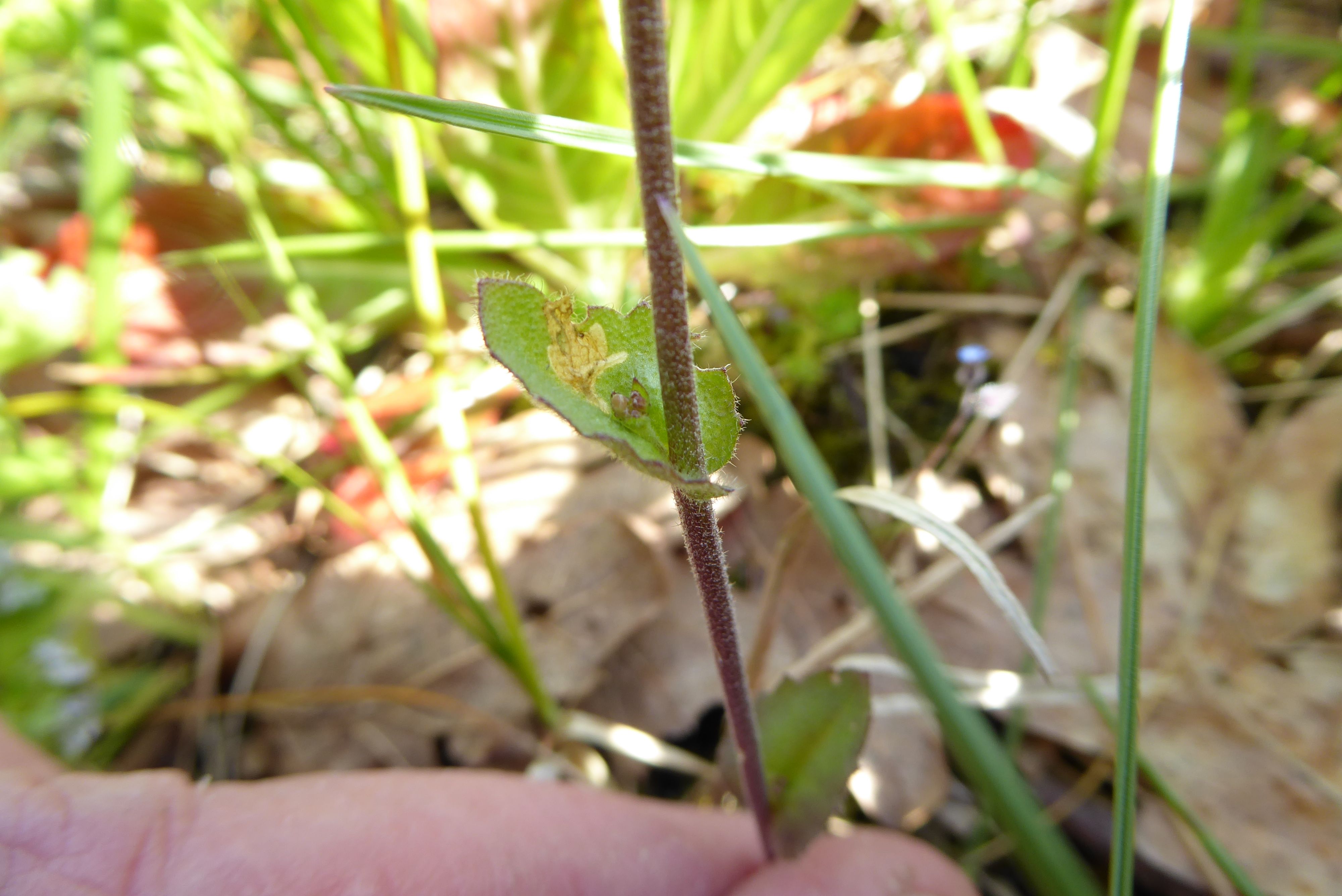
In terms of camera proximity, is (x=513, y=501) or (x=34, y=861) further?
(x=513, y=501)

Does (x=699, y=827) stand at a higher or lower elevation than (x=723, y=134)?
lower

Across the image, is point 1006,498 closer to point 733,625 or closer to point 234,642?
point 733,625

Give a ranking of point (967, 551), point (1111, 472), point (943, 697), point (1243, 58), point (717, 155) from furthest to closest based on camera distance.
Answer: point (1243, 58) < point (1111, 472) < point (717, 155) < point (967, 551) < point (943, 697)

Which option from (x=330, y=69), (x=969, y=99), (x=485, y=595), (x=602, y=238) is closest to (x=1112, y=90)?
(x=969, y=99)

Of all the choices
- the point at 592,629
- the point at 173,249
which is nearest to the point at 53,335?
the point at 173,249

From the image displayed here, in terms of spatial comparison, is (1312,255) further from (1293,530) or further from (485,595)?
(485,595)

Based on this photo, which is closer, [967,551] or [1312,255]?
[967,551]

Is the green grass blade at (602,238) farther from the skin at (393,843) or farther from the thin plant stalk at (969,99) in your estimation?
the skin at (393,843)
